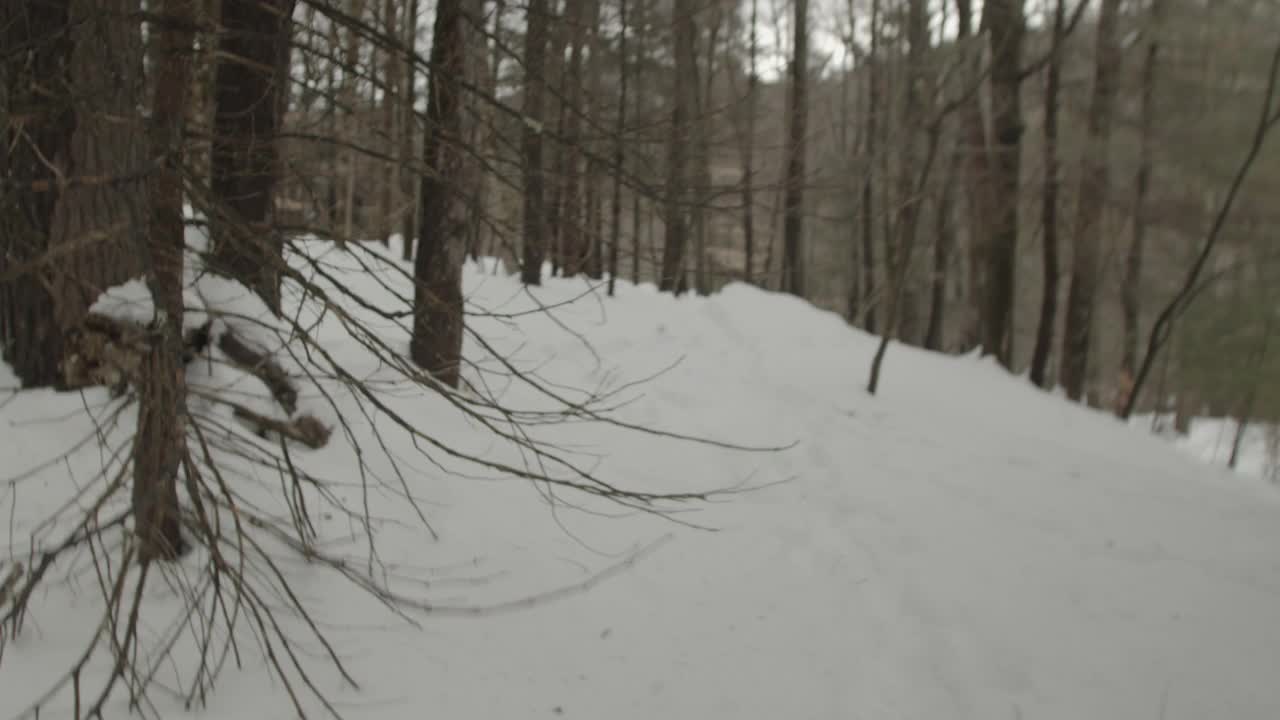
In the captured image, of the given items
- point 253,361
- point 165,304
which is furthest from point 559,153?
point 253,361

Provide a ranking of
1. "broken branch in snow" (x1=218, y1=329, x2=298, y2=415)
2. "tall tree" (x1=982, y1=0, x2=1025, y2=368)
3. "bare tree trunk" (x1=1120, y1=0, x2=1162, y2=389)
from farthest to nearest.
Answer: "bare tree trunk" (x1=1120, y1=0, x2=1162, y2=389) < "tall tree" (x1=982, y1=0, x2=1025, y2=368) < "broken branch in snow" (x1=218, y1=329, x2=298, y2=415)

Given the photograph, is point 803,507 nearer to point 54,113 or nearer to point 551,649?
point 551,649

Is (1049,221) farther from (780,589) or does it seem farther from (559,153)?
(559,153)

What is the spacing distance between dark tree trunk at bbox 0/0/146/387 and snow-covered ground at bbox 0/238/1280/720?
0.37 metres

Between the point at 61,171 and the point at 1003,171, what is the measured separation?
10.8m

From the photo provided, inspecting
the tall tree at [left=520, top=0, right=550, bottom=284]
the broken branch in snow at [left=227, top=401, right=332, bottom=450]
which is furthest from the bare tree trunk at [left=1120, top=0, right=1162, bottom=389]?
the broken branch in snow at [left=227, top=401, right=332, bottom=450]

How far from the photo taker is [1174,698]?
3430 millimetres

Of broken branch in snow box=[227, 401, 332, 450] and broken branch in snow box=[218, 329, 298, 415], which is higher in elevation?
broken branch in snow box=[218, 329, 298, 415]

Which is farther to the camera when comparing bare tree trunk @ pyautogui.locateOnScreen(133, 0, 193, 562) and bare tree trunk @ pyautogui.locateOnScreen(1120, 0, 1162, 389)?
bare tree trunk @ pyautogui.locateOnScreen(1120, 0, 1162, 389)

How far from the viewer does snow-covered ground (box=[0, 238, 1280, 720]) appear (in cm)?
312

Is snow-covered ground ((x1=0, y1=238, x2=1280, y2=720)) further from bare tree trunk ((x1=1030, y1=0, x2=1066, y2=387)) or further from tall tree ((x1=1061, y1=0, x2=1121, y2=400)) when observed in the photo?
tall tree ((x1=1061, y1=0, x2=1121, y2=400))

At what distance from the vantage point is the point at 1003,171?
11.1 metres

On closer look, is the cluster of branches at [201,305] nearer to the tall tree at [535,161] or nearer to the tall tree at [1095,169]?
the tall tree at [535,161]

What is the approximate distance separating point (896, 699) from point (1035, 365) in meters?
9.66
